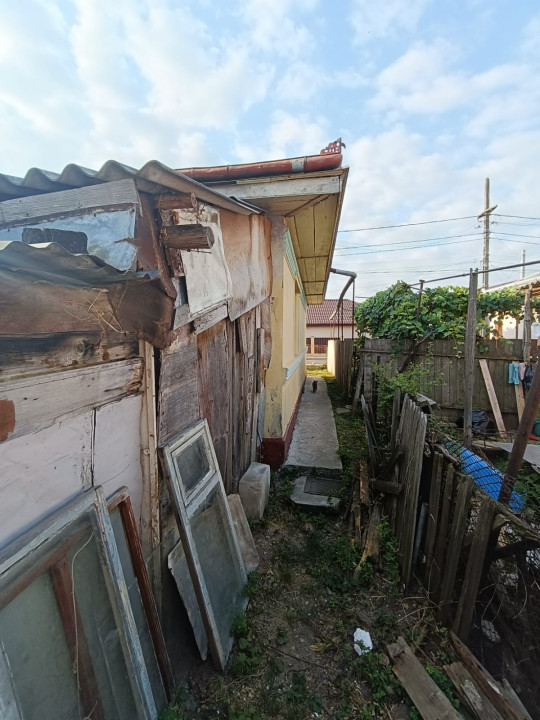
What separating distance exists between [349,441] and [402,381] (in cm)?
194

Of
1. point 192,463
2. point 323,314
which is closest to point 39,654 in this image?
point 192,463

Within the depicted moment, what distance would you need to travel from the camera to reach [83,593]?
1.33m

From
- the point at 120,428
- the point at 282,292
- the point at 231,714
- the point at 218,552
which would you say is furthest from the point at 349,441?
the point at 120,428

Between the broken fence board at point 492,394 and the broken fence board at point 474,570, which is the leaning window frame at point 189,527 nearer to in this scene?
the broken fence board at point 474,570

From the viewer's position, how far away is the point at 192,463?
219 centimetres

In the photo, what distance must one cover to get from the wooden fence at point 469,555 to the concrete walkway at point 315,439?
2.05 meters

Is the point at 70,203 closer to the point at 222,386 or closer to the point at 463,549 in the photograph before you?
the point at 222,386

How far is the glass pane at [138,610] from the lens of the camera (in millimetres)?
1571

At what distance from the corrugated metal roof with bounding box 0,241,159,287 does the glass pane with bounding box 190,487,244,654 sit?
159 cm

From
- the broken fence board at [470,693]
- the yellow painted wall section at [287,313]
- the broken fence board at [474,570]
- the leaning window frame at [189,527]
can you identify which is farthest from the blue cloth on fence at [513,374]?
the leaning window frame at [189,527]

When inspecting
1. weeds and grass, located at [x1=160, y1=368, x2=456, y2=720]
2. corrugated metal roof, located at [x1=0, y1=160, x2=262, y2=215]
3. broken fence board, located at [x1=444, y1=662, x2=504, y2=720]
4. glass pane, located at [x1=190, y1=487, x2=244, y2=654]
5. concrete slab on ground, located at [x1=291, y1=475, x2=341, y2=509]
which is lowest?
weeds and grass, located at [x1=160, y1=368, x2=456, y2=720]

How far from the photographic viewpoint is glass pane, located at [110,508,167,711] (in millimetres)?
1571

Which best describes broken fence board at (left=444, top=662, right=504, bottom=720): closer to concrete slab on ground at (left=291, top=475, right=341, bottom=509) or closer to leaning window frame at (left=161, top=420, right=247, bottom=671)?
leaning window frame at (left=161, top=420, right=247, bottom=671)

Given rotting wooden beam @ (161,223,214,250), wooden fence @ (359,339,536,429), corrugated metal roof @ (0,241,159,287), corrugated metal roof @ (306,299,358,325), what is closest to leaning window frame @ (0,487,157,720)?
corrugated metal roof @ (0,241,159,287)
